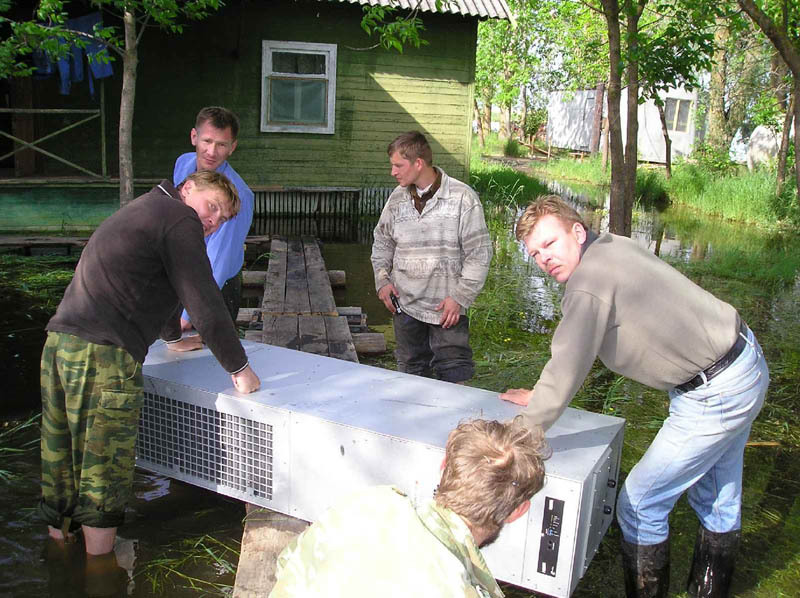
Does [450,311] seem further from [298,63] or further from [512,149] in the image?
[512,149]

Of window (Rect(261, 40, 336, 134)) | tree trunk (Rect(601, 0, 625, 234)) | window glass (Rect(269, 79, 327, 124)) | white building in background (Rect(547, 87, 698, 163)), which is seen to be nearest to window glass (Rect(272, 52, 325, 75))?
window (Rect(261, 40, 336, 134))

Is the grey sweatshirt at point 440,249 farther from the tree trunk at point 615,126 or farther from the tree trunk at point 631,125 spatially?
the tree trunk at point 631,125

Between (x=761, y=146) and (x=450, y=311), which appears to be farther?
(x=761, y=146)

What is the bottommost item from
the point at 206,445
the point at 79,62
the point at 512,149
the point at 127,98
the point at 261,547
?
the point at 261,547

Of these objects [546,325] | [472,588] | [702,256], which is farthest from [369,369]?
[702,256]

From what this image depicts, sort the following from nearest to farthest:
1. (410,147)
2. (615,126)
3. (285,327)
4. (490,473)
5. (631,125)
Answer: (490,473), (410,147), (285,327), (615,126), (631,125)

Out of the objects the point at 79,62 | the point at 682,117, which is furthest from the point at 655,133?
the point at 79,62

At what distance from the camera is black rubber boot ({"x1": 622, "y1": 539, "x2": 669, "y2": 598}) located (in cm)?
295

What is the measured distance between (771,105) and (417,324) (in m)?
15.0

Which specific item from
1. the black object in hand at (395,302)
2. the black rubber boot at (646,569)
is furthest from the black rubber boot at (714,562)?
the black object in hand at (395,302)

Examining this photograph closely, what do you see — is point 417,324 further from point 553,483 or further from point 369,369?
point 553,483

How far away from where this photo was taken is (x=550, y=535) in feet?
A: 8.45

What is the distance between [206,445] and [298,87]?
1129 centimetres

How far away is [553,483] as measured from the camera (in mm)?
2527
